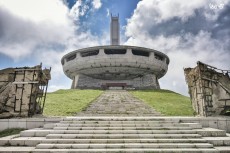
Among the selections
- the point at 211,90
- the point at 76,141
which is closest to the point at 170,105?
the point at 211,90

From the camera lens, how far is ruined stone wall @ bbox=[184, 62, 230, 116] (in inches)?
428

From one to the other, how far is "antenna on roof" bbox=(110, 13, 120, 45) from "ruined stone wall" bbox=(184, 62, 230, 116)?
125 feet

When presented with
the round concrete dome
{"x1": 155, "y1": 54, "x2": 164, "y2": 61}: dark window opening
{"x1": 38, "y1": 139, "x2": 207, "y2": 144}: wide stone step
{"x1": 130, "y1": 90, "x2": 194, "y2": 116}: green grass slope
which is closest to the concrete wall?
the round concrete dome

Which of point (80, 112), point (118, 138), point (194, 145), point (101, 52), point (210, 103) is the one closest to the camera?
point (194, 145)

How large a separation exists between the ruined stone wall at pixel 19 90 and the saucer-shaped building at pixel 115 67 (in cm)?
2479

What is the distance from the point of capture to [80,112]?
13.4m

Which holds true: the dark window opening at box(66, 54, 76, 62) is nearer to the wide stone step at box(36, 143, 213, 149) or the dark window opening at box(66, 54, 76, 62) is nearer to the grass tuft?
the grass tuft

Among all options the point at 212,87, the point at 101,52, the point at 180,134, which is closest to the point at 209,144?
the point at 180,134

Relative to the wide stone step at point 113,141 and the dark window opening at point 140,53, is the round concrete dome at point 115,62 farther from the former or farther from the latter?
the wide stone step at point 113,141

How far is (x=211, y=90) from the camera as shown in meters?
11.1

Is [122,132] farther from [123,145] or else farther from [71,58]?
[71,58]

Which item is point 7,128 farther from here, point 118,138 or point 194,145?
point 194,145

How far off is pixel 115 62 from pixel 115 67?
94cm

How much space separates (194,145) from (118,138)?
96.2 inches
